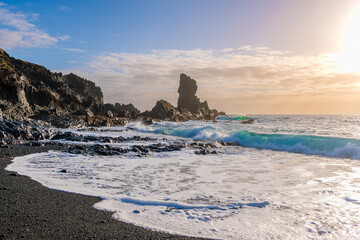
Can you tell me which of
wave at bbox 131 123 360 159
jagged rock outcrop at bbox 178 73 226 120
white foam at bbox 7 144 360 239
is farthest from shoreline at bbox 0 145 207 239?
jagged rock outcrop at bbox 178 73 226 120

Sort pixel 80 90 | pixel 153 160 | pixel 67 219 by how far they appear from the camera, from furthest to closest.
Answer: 1. pixel 80 90
2. pixel 153 160
3. pixel 67 219

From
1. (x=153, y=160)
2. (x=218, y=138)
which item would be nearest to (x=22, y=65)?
(x=218, y=138)

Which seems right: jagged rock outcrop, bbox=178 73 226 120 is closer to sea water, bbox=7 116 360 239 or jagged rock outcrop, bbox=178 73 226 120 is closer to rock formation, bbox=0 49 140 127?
rock formation, bbox=0 49 140 127

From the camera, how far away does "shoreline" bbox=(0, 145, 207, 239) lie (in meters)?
3.68

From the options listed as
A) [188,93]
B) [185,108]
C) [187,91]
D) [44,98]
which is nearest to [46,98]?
[44,98]

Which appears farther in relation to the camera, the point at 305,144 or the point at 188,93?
the point at 188,93

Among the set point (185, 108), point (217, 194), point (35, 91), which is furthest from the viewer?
point (185, 108)

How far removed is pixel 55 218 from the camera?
4238 millimetres

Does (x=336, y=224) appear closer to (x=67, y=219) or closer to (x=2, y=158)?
(x=67, y=219)

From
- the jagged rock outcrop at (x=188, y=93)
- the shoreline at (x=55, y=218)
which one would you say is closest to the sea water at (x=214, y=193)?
the shoreline at (x=55, y=218)

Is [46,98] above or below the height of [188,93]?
below

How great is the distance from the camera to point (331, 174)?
9070 mm

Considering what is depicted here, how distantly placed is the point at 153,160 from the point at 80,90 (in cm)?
4980

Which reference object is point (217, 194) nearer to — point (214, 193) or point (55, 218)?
point (214, 193)
